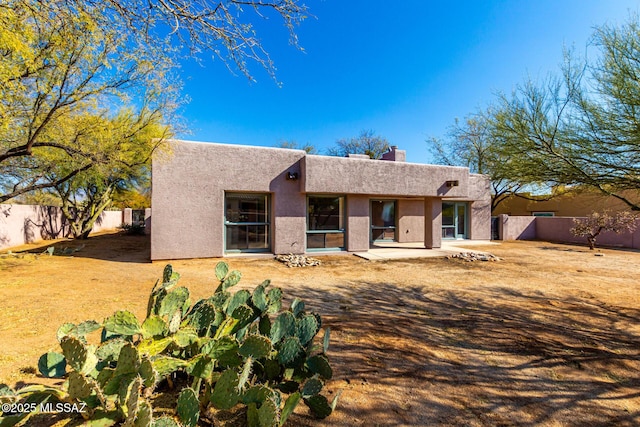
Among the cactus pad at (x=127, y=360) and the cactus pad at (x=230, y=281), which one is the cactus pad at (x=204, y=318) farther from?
the cactus pad at (x=127, y=360)

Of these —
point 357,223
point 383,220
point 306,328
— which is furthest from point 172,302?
point 383,220

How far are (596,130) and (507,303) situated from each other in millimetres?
3468

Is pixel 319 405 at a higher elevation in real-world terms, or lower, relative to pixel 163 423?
lower

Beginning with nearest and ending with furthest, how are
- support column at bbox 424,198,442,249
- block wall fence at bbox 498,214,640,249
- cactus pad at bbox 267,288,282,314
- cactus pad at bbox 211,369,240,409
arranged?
cactus pad at bbox 211,369,240,409
cactus pad at bbox 267,288,282,314
support column at bbox 424,198,442,249
block wall fence at bbox 498,214,640,249

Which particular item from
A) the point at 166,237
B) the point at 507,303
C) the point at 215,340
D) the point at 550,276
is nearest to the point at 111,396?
the point at 215,340

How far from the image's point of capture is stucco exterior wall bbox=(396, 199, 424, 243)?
14953 millimetres

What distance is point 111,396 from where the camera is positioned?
6.06 ft

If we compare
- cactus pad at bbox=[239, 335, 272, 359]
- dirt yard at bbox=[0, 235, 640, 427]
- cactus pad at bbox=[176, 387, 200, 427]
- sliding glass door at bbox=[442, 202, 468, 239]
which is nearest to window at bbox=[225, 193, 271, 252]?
dirt yard at bbox=[0, 235, 640, 427]

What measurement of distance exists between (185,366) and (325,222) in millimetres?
9822

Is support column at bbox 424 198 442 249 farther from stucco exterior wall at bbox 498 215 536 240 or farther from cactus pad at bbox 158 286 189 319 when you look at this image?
cactus pad at bbox 158 286 189 319

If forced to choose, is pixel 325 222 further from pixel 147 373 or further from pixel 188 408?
pixel 147 373

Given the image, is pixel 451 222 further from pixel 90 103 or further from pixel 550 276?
pixel 90 103

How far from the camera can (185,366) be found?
1.94 m

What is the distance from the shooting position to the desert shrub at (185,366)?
1.65m
